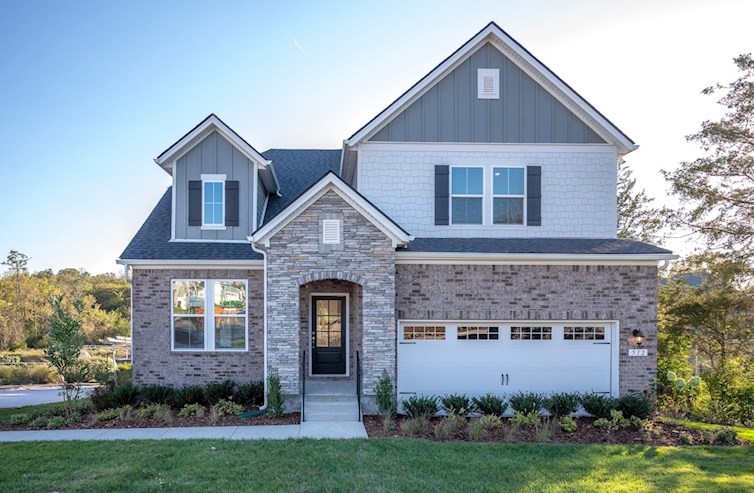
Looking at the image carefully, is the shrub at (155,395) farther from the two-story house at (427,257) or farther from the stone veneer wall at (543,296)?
the stone veneer wall at (543,296)

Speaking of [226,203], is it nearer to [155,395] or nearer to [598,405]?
[155,395]

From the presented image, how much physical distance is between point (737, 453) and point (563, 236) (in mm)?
5715

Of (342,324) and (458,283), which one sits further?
(342,324)

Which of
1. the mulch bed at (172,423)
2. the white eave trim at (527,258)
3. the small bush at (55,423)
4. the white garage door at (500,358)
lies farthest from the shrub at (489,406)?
the small bush at (55,423)

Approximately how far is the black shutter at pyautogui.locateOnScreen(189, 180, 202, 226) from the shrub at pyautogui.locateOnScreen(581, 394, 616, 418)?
1024 centimetres

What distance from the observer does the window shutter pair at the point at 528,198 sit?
1225cm

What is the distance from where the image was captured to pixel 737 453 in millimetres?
8438

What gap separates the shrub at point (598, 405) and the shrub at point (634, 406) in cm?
16

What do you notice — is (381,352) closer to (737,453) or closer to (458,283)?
(458,283)

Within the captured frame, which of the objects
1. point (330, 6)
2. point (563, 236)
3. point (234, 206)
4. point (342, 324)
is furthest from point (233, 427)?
point (330, 6)

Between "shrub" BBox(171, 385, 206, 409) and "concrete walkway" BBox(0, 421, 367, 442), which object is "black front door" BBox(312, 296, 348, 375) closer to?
"shrub" BBox(171, 385, 206, 409)

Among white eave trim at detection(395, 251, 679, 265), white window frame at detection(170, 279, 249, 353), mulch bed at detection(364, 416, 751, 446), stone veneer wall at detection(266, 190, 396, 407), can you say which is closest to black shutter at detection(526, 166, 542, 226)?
white eave trim at detection(395, 251, 679, 265)

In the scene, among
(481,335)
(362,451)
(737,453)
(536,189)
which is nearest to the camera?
(362,451)

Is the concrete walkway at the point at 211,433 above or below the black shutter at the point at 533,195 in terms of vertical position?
below
